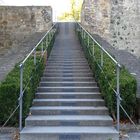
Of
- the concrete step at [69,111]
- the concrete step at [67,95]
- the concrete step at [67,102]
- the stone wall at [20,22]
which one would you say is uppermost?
the stone wall at [20,22]

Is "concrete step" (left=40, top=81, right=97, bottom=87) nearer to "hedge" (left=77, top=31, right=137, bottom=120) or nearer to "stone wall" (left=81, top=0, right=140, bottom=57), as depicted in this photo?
"hedge" (left=77, top=31, right=137, bottom=120)

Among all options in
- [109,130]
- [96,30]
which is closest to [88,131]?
[109,130]

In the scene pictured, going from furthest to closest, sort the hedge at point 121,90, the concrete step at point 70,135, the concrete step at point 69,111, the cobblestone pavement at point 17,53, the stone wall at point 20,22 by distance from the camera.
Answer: the stone wall at point 20,22 → the cobblestone pavement at point 17,53 → the concrete step at point 69,111 → the hedge at point 121,90 → the concrete step at point 70,135

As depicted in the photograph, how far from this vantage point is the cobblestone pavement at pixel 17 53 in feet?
50.5

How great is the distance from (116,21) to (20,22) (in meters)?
5.23

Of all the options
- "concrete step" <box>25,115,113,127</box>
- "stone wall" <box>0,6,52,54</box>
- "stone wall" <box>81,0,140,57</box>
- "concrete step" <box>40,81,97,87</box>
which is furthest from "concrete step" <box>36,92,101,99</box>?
"stone wall" <box>0,6,52,54</box>

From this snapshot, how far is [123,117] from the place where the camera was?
30.4ft

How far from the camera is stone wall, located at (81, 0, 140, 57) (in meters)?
22.3

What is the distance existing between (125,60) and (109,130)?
8.89 metres

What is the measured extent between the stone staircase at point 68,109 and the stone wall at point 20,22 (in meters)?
8.85

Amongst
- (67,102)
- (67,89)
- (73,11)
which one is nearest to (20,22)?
(67,89)

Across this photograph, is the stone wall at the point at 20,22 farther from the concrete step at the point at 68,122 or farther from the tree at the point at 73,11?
the tree at the point at 73,11

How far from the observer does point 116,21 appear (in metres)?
22.5

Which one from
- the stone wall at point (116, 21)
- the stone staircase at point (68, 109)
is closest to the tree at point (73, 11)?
the stone wall at point (116, 21)
